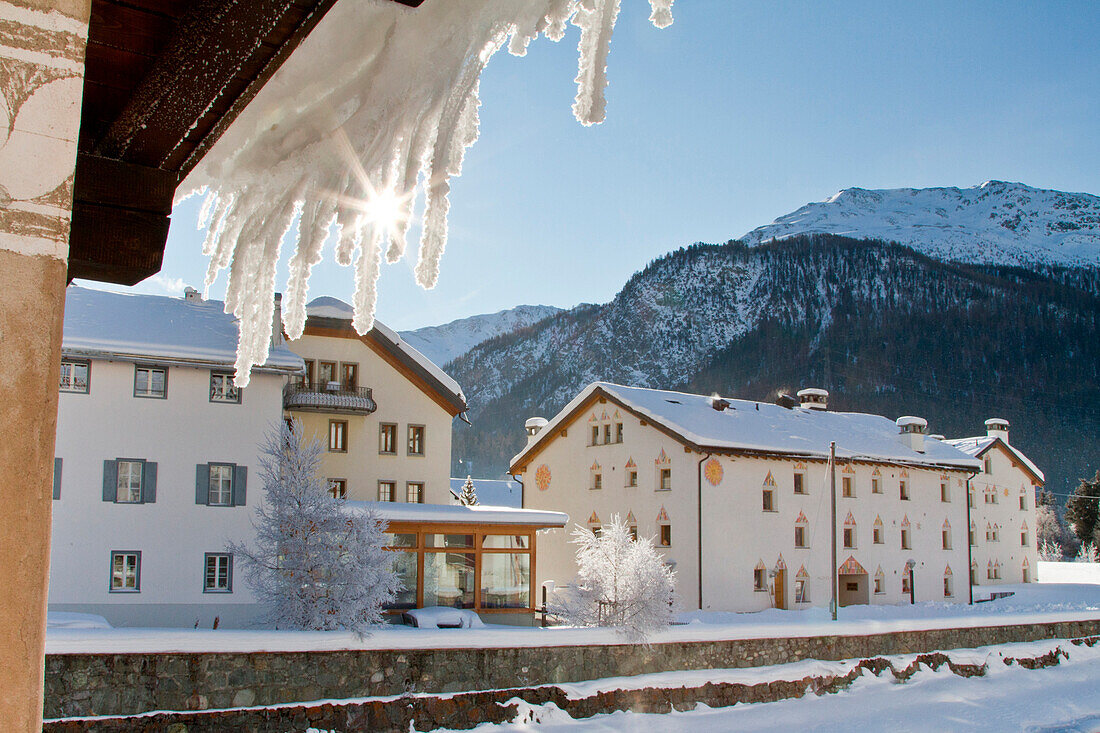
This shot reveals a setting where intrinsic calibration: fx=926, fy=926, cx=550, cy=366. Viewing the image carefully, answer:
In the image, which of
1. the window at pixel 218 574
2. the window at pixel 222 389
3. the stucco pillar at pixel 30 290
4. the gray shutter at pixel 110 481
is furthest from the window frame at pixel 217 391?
the stucco pillar at pixel 30 290

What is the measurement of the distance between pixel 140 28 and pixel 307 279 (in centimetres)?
87

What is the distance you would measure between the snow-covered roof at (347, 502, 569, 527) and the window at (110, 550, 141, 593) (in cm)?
549

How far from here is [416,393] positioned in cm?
3102

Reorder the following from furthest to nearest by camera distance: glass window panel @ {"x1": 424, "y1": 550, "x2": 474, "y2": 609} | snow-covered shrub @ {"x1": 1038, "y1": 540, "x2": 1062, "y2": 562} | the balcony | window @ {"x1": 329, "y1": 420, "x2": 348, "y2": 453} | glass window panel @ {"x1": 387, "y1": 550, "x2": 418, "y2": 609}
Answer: snow-covered shrub @ {"x1": 1038, "y1": 540, "x2": 1062, "y2": 562}
window @ {"x1": 329, "y1": 420, "x2": 348, "y2": 453}
the balcony
glass window panel @ {"x1": 424, "y1": 550, "x2": 474, "y2": 609}
glass window panel @ {"x1": 387, "y1": 550, "x2": 418, "y2": 609}

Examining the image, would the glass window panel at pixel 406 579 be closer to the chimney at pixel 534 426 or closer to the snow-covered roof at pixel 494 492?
the chimney at pixel 534 426

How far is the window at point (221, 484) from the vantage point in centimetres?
2367

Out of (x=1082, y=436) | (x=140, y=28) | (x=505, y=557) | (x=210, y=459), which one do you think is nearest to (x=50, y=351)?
(x=140, y=28)

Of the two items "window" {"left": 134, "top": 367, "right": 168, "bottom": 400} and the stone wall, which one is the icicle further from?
"window" {"left": 134, "top": 367, "right": 168, "bottom": 400}

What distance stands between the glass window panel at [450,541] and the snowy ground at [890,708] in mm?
6853

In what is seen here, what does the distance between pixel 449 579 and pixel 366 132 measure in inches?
991

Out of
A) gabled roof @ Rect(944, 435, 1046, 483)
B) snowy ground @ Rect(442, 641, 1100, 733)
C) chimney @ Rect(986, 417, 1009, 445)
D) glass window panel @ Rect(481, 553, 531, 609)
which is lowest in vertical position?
snowy ground @ Rect(442, 641, 1100, 733)

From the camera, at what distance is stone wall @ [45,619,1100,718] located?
54.8ft

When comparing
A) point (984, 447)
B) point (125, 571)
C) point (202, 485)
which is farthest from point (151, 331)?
point (984, 447)

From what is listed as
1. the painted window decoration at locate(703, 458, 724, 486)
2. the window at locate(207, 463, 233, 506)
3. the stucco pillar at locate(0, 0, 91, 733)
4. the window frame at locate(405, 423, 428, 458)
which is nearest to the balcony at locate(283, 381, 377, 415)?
the window frame at locate(405, 423, 428, 458)
